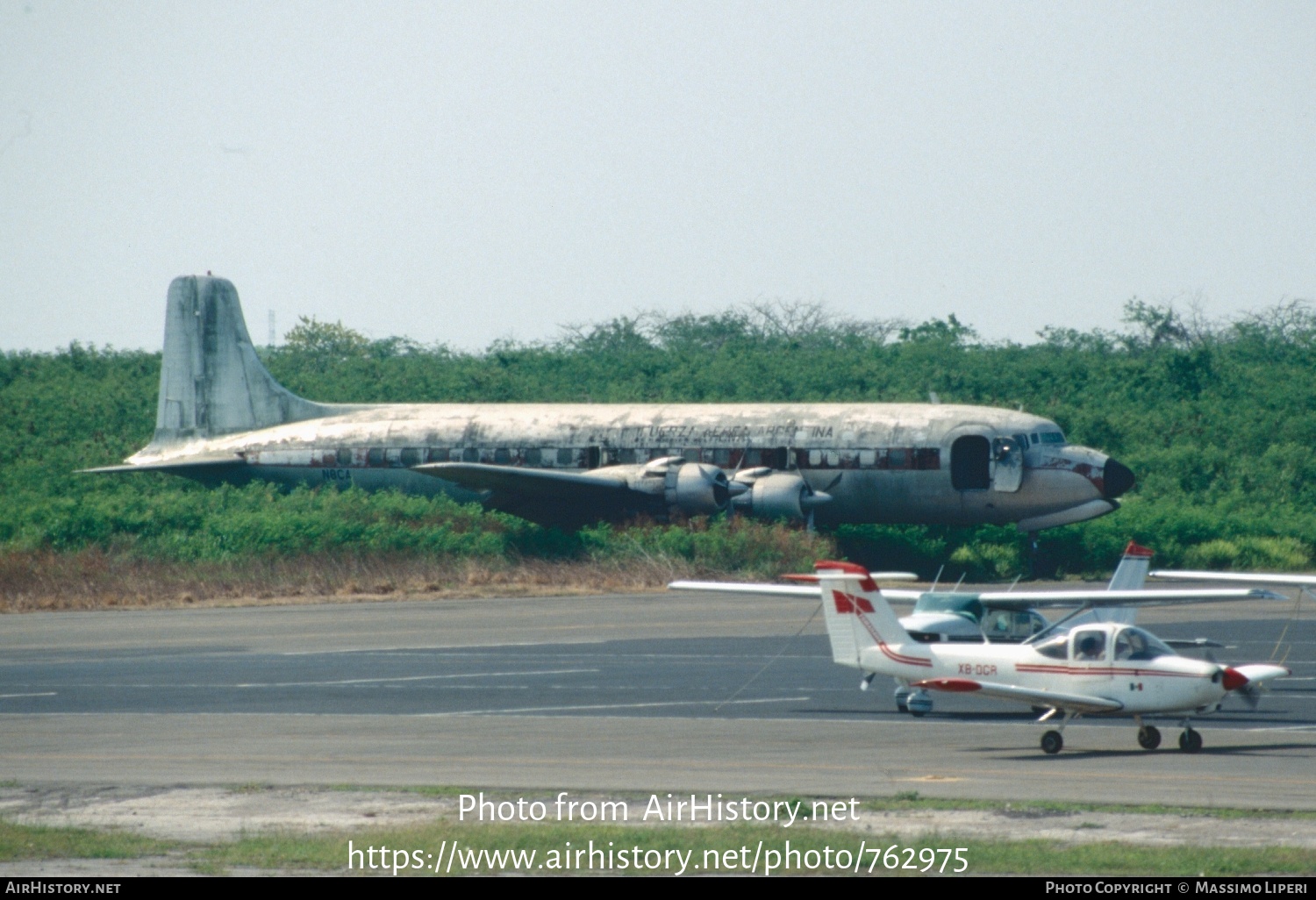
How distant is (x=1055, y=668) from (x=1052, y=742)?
4.05ft

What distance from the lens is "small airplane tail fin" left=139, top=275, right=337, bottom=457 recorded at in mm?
54594

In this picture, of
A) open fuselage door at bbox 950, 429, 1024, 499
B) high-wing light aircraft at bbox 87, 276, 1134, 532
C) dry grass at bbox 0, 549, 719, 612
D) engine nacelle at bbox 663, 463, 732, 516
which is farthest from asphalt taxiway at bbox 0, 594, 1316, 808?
open fuselage door at bbox 950, 429, 1024, 499

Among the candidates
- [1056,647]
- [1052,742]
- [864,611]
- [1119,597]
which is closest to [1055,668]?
[1056,647]

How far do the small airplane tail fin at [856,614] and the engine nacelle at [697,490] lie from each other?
24092mm

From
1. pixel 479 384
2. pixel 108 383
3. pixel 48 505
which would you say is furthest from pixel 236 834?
pixel 108 383

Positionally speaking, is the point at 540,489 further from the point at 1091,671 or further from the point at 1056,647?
the point at 1091,671

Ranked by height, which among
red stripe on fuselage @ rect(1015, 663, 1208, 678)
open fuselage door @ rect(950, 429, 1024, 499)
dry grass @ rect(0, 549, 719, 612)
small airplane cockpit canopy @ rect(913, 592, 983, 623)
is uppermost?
open fuselage door @ rect(950, 429, 1024, 499)

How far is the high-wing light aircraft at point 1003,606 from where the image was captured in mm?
23359

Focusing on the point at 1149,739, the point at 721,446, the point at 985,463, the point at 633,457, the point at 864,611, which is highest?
the point at 721,446

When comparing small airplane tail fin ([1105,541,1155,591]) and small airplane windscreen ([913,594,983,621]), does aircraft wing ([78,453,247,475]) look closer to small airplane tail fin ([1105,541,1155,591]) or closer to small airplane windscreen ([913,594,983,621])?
small airplane windscreen ([913,594,983,621])

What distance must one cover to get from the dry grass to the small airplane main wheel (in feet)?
82.4

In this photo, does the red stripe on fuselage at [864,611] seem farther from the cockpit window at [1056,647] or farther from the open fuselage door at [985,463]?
the open fuselage door at [985,463]

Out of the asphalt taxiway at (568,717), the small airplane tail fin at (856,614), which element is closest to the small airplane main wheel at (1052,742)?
the asphalt taxiway at (568,717)

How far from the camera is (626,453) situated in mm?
49125
